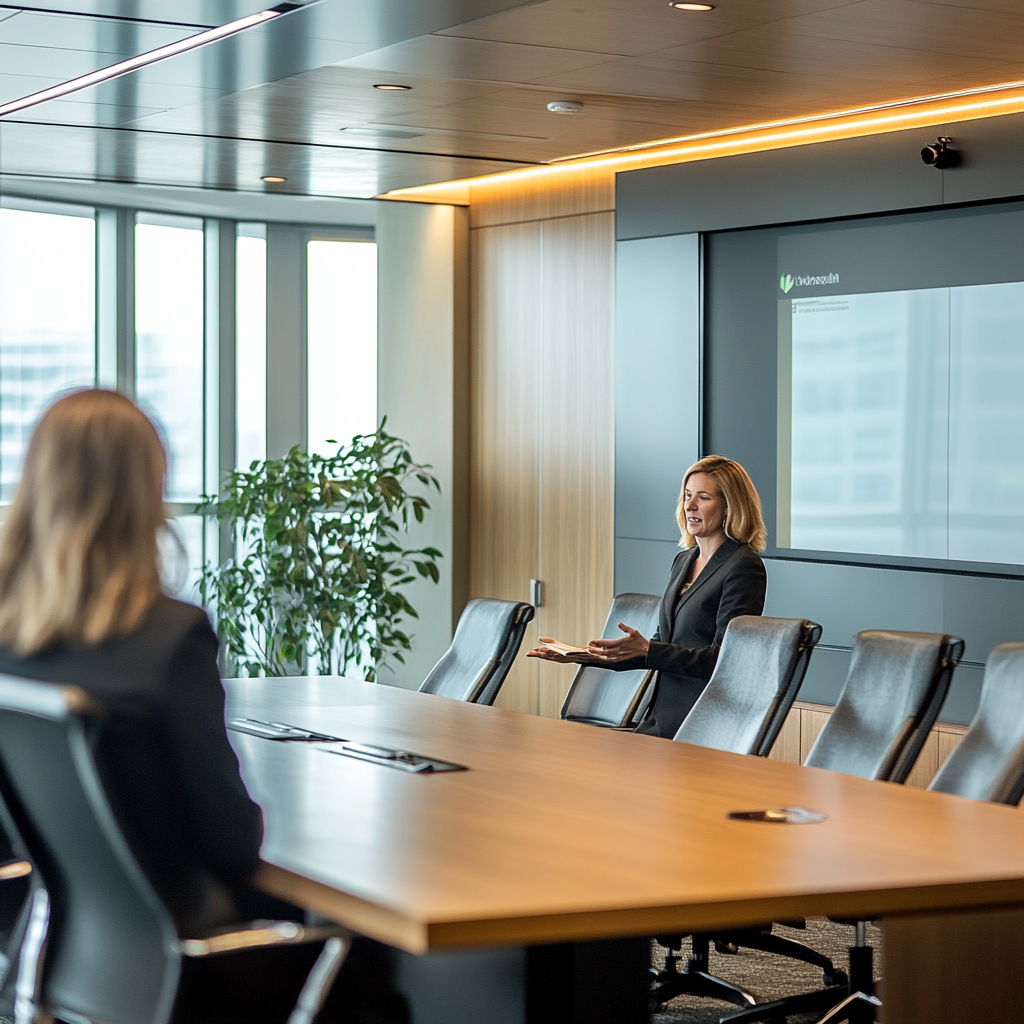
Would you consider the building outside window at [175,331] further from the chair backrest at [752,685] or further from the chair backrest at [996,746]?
the chair backrest at [996,746]

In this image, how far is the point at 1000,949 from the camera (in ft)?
10.5

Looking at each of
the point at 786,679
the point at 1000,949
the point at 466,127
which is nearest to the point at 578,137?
the point at 466,127

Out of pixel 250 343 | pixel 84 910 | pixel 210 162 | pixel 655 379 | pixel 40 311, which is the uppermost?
pixel 210 162

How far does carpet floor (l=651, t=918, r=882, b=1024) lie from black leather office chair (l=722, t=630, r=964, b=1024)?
280 mm

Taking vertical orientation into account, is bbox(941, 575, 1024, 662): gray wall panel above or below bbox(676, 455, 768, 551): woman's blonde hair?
below

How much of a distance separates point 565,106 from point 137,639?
454cm

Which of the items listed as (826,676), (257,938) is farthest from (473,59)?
(257,938)

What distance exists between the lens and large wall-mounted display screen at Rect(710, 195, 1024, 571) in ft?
22.2

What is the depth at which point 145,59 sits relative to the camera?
6027 millimetres

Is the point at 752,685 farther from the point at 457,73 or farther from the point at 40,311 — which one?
the point at 40,311

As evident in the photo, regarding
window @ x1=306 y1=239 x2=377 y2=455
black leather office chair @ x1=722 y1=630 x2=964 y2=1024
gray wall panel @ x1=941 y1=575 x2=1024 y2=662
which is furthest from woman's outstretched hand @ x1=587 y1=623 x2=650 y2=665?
window @ x1=306 y1=239 x2=377 y2=455

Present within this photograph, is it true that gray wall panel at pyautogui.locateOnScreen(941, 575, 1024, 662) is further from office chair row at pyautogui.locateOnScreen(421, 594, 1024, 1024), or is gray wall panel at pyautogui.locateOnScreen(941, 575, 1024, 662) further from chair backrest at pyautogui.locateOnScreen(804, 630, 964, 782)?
chair backrest at pyautogui.locateOnScreen(804, 630, 964, 782)

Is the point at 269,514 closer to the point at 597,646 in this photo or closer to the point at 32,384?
the point at 32,384

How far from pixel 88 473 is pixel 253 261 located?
29.3 ft
